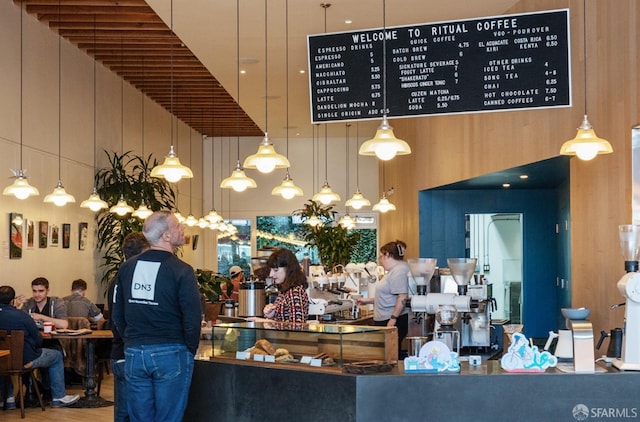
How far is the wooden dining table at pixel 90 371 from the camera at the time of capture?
841 cm

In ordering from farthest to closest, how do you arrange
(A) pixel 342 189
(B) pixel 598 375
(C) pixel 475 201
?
(A) pixel 342 189 < (C) pixel 475 201 < (B) pixel 598 375

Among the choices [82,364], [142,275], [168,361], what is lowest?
[82,364]

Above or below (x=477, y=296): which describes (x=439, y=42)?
above

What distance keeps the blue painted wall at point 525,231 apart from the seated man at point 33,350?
17.8 ft

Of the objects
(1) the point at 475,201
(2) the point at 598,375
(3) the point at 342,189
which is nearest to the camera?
(2) the point at 598,375

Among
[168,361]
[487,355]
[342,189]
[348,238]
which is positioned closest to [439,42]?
[487,355]

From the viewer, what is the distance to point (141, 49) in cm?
1187

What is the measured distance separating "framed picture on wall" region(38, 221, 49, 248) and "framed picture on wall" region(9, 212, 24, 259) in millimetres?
594

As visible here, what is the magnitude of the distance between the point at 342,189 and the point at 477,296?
43.9 feet

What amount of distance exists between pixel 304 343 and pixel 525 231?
7.91 meters

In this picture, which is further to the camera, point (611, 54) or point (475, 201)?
point (475, 201)

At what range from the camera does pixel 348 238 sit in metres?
13.7

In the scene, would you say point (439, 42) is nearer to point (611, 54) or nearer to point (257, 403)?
point (611, 54)

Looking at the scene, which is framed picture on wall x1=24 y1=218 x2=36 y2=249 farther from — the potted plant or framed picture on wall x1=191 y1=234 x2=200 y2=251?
framed picture on wall x1=191 y1=234 x2=200 y2=251
